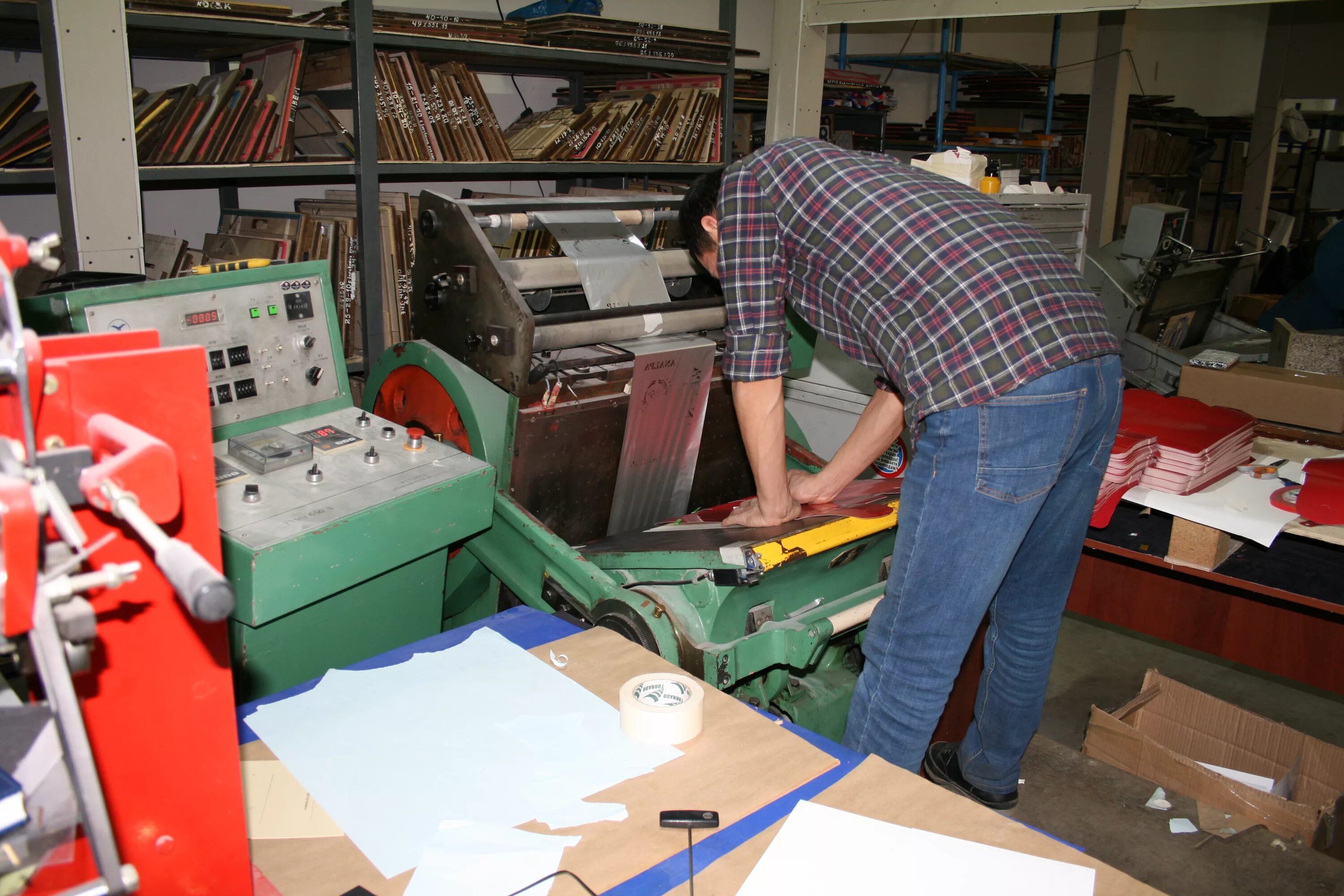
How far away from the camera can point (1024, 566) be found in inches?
67.4

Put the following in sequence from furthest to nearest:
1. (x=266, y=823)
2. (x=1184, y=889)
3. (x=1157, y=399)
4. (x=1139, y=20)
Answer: (x=1139, y=20) < (x=1157, y=399) < (x=1184, y=889) < (x=266, y=823)

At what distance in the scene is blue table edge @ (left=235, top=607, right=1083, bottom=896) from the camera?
877mm

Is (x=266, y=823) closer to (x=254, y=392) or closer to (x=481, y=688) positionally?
(x=481, y=688)

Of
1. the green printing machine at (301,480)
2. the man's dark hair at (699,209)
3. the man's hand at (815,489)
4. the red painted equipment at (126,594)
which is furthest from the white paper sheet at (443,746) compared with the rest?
the man's dark hair at (699,209)

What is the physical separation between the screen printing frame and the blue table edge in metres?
0.52

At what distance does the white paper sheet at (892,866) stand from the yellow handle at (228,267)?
1.31 metres

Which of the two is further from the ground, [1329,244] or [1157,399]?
[1329,244]

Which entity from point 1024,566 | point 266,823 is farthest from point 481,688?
point 1024,566

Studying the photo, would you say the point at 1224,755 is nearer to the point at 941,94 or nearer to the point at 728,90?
the point at 728,90

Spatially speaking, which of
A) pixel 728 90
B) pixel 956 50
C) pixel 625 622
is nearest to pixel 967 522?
pixel 625 622

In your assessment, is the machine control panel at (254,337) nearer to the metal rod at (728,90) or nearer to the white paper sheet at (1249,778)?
the metal rod at (728,90)

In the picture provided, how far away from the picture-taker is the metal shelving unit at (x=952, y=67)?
5.21 metres

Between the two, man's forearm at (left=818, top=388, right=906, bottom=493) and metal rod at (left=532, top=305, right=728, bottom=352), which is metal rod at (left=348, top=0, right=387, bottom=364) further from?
man's forearm at (left=818, top=388, right=906, bottom=493)

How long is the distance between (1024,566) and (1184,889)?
754 mm
